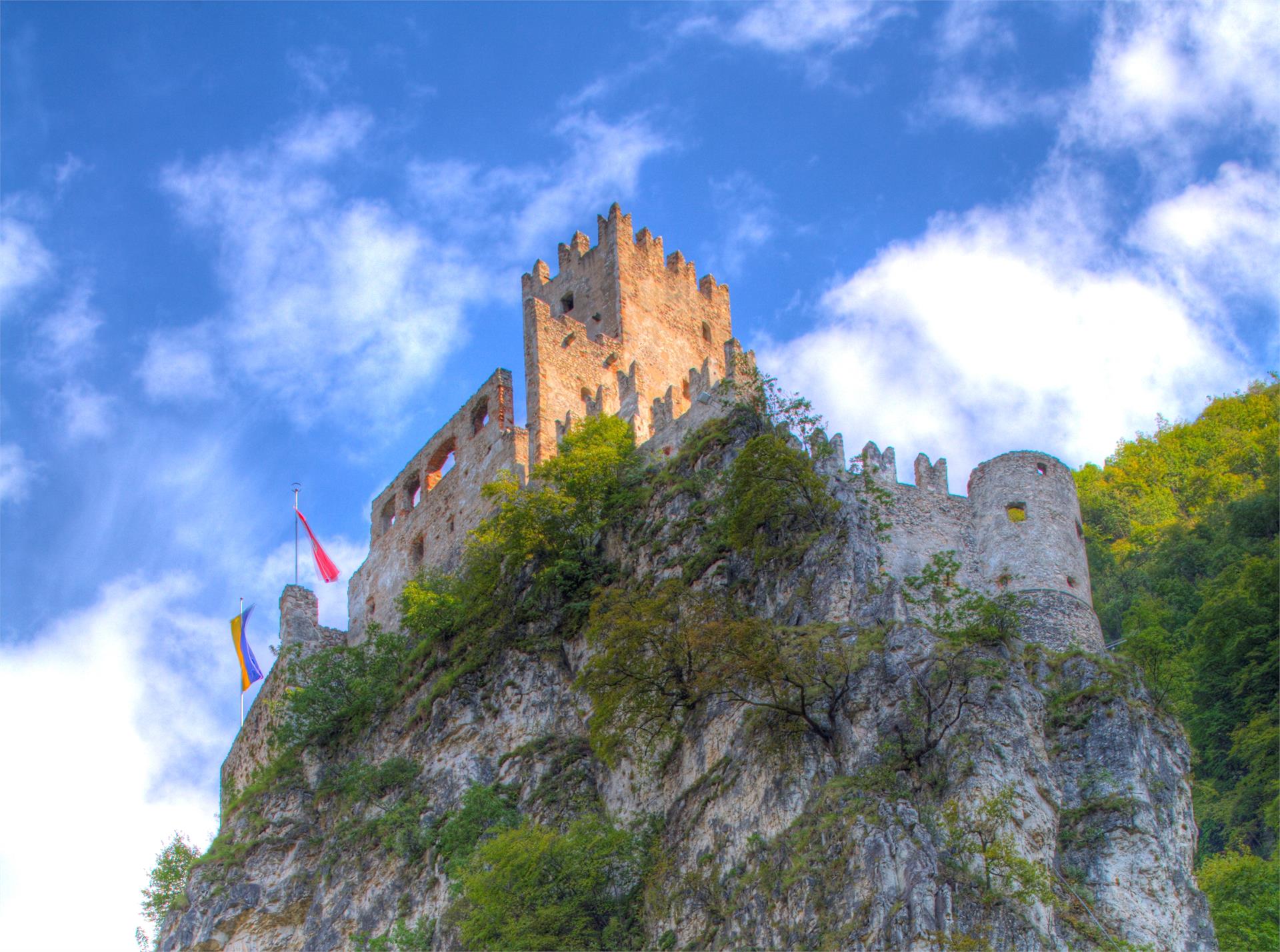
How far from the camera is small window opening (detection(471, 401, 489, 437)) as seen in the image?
4481 centimetres

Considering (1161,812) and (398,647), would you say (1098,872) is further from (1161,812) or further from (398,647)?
(398,647)

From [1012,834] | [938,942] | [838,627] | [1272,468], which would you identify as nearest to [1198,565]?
[1272,468]

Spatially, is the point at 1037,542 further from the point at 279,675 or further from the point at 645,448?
the point at 279,675

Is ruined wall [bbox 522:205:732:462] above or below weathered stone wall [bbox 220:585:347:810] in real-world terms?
above

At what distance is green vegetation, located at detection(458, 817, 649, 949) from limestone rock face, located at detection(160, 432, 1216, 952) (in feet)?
2.10

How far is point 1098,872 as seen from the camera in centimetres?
2411

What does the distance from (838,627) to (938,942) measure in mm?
7402

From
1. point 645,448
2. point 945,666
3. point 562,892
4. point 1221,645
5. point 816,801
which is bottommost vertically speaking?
point 562,892

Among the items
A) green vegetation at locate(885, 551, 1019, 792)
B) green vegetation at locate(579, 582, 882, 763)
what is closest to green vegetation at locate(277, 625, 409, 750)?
green vegetation at locate(579, 582, 882, 763)

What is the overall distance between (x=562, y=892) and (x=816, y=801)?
5037 mm

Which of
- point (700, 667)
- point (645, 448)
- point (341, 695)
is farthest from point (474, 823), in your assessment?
point (645, 448)

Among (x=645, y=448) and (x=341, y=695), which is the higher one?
(x=645, y=448)

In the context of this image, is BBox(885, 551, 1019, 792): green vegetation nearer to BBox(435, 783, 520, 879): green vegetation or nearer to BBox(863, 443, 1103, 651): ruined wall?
BBox(863, 443, 1103, 651): ruined wall

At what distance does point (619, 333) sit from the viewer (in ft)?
154
